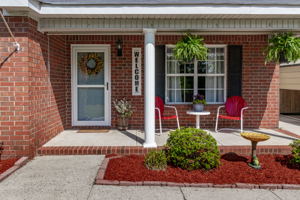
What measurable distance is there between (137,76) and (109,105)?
104 centimetres

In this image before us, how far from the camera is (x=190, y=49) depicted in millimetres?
5438

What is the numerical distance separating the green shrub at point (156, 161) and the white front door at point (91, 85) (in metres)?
3.19

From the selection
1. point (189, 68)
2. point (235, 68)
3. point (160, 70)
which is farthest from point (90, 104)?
point (235, 68)

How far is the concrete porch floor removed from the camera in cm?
564

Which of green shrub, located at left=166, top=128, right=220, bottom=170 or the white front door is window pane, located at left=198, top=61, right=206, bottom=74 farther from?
green shrub, located at left=166, top=128, right=220, bottom=170

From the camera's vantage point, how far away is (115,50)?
7.23 m

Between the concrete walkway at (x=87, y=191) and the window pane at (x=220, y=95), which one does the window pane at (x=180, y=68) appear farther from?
the concrete walkway at (x=87, y=191)

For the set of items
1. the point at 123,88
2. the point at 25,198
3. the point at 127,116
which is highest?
the point at 123,88

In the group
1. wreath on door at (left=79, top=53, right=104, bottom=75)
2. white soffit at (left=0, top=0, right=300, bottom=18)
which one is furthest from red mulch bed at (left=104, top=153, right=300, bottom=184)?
wreath on door at (left=79, top=53, right=104, bottom=75)

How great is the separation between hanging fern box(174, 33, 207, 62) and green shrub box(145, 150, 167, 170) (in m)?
2.07

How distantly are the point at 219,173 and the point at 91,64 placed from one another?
445cm

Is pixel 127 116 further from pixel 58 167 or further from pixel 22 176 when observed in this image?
pixel 22 176

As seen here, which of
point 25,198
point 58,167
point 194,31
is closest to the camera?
point 25,198

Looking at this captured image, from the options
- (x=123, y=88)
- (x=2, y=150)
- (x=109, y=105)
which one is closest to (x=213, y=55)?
(x=123, y=88)
